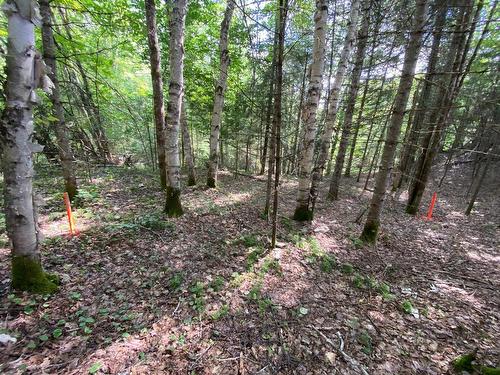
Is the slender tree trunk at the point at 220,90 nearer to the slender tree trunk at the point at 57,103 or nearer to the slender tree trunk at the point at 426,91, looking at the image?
the slender tree trunk at the point at 57,103

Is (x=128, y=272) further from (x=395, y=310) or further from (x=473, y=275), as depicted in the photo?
(x=473, y=275)

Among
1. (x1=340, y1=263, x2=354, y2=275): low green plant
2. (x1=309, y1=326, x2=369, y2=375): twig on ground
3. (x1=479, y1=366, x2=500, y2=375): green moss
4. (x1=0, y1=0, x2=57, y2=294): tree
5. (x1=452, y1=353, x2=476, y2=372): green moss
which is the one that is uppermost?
(x1=0, y1=0, x2=57, y2=294): tree

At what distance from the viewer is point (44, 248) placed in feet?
14.4

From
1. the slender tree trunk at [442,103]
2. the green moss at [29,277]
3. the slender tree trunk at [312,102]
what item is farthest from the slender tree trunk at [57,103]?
the slender tree trunk at [442,103]

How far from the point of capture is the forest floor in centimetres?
281

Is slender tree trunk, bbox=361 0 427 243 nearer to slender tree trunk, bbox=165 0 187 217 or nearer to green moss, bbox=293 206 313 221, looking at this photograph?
green moss, bbox=293 206 313 221

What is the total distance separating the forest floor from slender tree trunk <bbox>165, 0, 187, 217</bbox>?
672 mm

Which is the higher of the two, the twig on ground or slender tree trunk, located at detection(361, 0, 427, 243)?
slender tree trunk, located at detection(361, 0, 427, 243)

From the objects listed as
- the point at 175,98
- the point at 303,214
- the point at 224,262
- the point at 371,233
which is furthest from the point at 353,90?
the point at 224,262

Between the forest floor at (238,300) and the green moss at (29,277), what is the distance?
0.17 m

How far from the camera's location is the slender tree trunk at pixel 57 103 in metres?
5.43

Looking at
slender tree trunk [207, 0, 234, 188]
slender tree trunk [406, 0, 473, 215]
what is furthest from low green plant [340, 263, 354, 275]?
slender tree trunk [207, 0, 234, 188]

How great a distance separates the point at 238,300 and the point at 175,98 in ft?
15.0

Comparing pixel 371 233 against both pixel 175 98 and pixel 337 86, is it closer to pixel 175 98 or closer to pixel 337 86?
pixel 337 86
